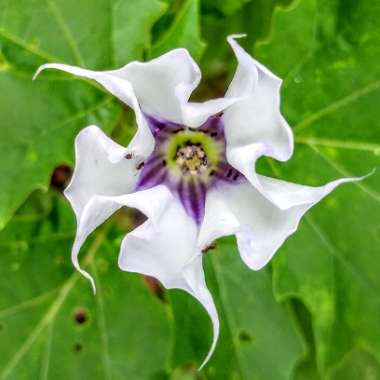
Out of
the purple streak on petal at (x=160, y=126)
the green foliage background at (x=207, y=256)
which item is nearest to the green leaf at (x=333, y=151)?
the green foliage background at (x=207, y=256)

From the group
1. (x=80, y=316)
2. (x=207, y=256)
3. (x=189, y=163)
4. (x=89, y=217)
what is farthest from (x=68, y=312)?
(x=89, y=217)

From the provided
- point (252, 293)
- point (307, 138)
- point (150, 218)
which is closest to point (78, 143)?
point (150, 218)

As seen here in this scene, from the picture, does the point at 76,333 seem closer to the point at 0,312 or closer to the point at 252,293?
the point at 0,312

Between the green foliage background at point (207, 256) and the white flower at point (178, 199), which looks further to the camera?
the green foliage background at point (207, 256)

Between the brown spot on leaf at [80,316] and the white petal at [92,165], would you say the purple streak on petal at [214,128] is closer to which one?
the white petal at [92,165]

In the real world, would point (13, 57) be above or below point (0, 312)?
above
